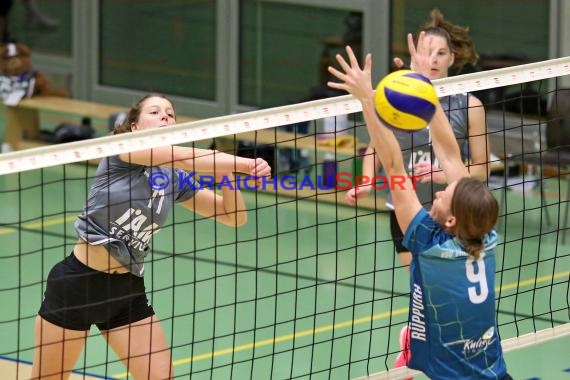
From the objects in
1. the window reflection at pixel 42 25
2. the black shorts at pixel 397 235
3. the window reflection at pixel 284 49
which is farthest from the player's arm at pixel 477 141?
the window reflection at pixel 42 25

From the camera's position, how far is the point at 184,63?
A: 14.7 metres

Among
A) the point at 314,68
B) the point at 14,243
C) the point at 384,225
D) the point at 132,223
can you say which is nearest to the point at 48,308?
the point at 132,223

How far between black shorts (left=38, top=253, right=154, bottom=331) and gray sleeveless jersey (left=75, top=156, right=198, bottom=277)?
11 centimetres

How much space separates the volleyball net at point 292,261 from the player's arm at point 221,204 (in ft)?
0.31

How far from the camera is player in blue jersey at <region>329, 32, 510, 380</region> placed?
468 cm

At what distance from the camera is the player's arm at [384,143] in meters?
4.79

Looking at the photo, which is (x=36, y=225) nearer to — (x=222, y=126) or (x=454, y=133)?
(x=454, y=133)

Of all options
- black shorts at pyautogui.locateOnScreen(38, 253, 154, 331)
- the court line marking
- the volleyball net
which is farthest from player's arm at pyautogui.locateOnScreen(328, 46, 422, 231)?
the court line marking

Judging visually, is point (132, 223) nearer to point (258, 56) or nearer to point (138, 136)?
point (138, 136)

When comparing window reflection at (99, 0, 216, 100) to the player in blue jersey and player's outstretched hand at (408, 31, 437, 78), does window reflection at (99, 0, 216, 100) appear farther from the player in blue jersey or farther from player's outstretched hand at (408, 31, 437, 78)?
the player in blue jersey

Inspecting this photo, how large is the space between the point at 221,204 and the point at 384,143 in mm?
1227

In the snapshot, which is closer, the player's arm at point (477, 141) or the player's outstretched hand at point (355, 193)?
the player's outstretched hand at point (355, 193)

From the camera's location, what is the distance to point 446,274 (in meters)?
4.72

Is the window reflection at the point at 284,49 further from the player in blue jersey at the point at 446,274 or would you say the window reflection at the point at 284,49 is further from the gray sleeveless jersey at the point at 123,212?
the player in blue jersey at the point at 446,274
